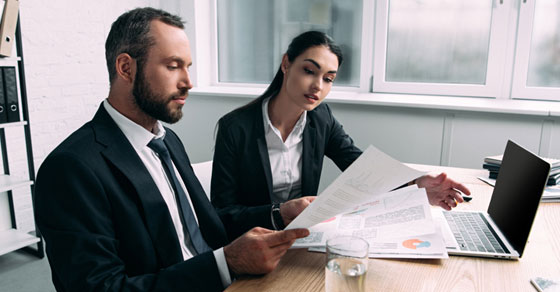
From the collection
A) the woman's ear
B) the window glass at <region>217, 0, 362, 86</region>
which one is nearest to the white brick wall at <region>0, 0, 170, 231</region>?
the window glass at <region>217, 0, 362, 86</region>

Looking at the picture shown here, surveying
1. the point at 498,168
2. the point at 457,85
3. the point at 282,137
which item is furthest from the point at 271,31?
the point at 498,168

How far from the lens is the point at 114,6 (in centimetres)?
317

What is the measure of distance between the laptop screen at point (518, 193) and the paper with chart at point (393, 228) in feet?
0.57

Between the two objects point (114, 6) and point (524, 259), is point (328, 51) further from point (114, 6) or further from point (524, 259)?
point (114, 6)

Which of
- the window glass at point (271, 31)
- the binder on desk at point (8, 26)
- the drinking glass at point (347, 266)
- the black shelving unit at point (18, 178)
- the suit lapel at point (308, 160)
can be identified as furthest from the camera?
the window glass at point (271, 31)

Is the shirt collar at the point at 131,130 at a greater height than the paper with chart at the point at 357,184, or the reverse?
the shirt collar at the point at 131,130

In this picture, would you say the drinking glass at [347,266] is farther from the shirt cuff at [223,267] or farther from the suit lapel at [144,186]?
the suit lapel at [144,186]

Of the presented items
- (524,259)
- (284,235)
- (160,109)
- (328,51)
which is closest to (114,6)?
(328,51)

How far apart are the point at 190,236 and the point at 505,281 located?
743mm

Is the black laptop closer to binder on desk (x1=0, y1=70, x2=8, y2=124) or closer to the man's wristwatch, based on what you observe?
the man's wristwatch

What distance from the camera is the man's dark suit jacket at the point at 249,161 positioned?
143 cm

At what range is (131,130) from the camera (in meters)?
1.08

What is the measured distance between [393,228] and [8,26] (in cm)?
224

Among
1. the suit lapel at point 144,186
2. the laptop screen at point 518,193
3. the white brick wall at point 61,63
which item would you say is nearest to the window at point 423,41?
the white brick wall at point 61,63
